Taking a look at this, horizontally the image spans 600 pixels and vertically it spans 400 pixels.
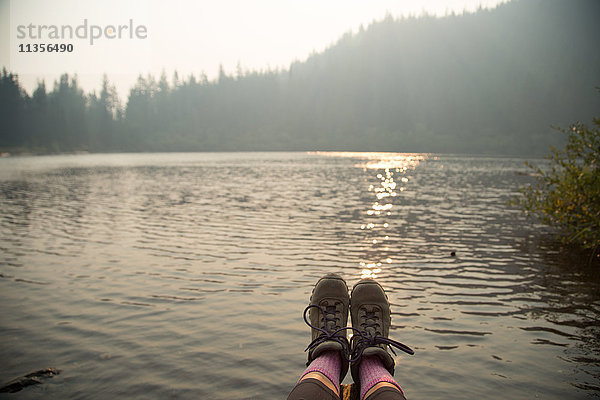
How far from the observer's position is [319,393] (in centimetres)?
302

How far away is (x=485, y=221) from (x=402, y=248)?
26.8 ft

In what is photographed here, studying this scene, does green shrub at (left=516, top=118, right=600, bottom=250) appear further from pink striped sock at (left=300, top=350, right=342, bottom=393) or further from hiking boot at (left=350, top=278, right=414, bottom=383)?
pink striped sock at (left=300, top=350, right=342, bottom=393)

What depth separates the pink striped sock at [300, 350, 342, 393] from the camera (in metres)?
3.50

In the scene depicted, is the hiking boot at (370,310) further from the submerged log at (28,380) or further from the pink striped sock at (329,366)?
the submerged log at (28,380)

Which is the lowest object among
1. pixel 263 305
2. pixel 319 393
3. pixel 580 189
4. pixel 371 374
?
pixel 263 305

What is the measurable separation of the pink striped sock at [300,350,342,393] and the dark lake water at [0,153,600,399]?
4.22 feet

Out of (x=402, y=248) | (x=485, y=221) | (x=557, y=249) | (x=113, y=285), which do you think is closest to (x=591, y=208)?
(x=557, y=249)

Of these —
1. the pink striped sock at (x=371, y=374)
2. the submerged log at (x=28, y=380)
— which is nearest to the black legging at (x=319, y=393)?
the pink striped sock at (x=371, y=374)

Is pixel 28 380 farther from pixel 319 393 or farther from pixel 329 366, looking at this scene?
pixel 319 393

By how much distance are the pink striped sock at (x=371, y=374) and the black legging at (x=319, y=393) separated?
173 mm

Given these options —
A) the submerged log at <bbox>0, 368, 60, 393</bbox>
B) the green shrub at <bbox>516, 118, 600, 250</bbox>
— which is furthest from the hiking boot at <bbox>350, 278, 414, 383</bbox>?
the green shrub at <bbox>516, 118, 600, 250</bbox>

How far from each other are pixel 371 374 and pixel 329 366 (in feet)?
1.21

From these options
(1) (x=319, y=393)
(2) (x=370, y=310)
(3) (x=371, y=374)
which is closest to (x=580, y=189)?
(2) (x=370, y=310)

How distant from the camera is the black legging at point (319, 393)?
117 inches
